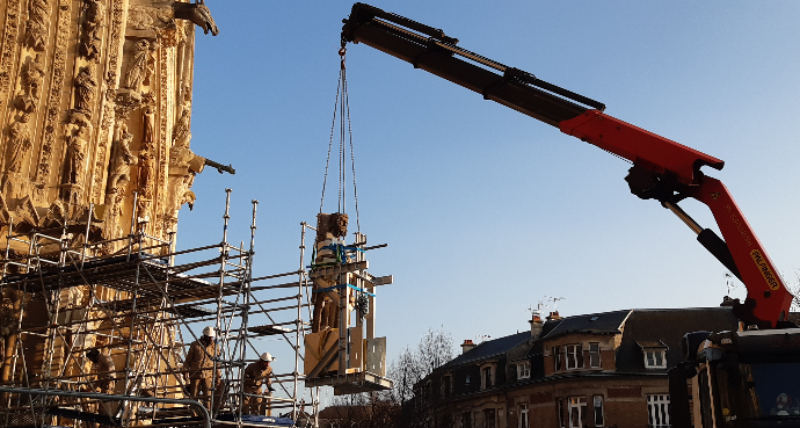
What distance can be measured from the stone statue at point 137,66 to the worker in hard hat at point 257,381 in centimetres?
885

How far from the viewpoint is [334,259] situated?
13.5 m

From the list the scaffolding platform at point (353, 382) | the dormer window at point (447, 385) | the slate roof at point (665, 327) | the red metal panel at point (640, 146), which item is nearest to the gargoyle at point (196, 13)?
the scaffolding platform at point (353, 382)

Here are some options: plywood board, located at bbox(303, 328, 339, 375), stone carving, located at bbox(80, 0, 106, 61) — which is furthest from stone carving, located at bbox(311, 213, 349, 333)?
stone carving, located at bbox(80, 0, 106, 61)

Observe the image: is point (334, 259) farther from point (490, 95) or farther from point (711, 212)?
point (711, 212)

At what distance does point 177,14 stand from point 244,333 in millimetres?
10619

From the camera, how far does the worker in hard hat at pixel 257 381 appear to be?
560 inches

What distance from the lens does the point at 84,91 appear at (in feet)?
56.2

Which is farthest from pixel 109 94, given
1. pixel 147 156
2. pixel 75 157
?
pixel 147 156

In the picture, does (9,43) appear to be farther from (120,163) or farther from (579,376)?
(579,376)

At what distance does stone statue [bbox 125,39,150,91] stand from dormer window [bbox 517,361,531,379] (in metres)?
29.7

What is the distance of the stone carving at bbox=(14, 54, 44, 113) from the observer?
1628 cm

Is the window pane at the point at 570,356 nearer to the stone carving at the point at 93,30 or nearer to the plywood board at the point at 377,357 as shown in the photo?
the stone carving at the point at 93,30

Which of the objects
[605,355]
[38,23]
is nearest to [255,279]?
[38,23]

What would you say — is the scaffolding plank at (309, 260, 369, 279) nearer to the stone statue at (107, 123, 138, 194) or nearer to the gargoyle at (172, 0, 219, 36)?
the stone statue at (107, 123, 138, 194)
